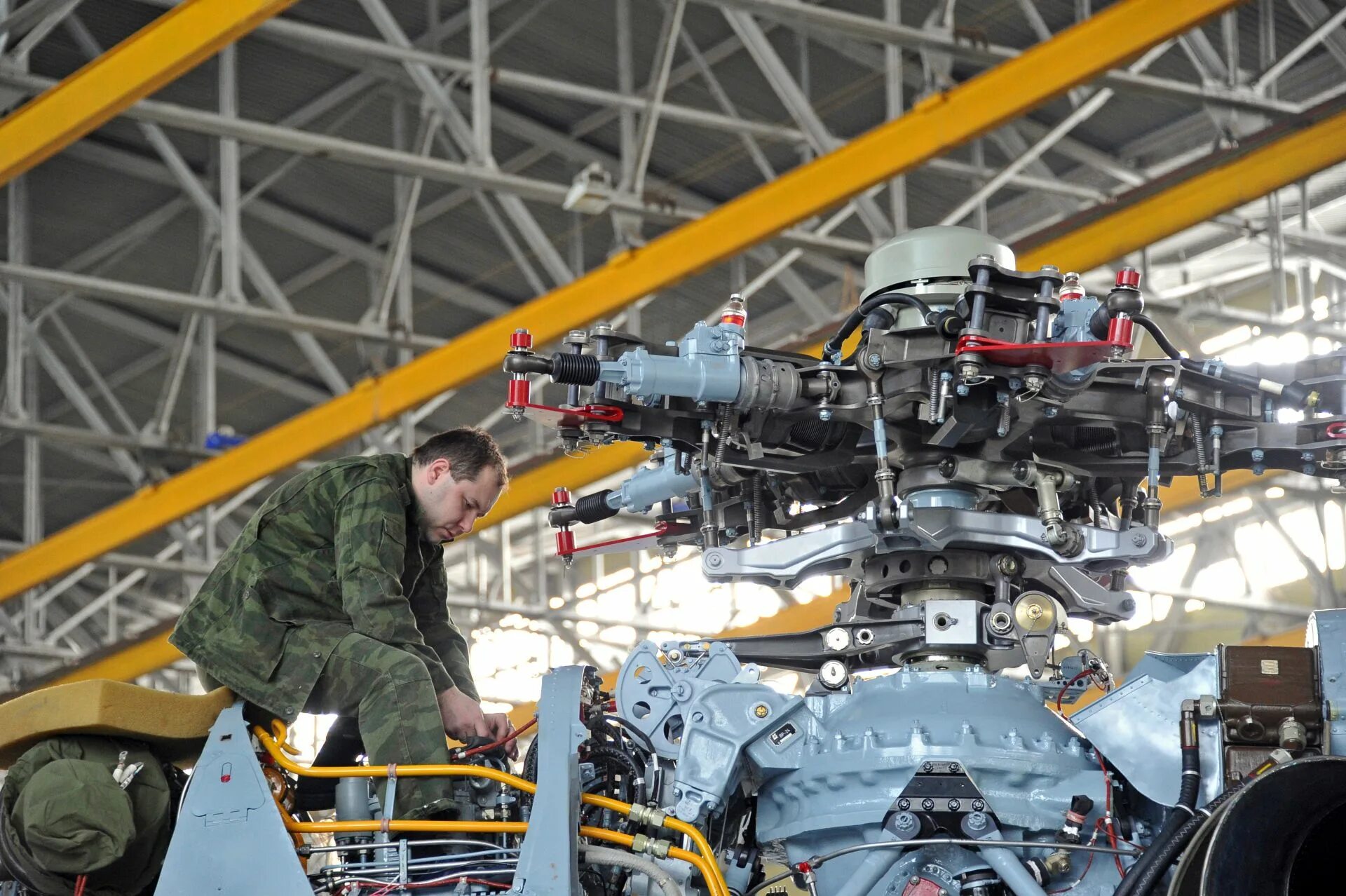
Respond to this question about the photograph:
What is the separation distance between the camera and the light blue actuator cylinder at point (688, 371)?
5.75m

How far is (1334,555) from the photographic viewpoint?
23094 mm

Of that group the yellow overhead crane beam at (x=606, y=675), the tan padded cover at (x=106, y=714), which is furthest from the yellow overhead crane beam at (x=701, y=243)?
the tan padded cover at (x=106, y=714)

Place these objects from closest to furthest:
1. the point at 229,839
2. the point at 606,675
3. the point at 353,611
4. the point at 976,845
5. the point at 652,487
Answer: the point at 976,845 < the point at 229,839 < the point at 353,611 < the point at 652,487 < the point at 606,675

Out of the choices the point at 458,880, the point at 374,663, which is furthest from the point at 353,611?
the point at 458,880

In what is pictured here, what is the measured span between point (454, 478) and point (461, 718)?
0.97 metres

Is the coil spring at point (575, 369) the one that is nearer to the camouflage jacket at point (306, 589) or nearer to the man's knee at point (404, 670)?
the camouflage jacket at point (306, 589)

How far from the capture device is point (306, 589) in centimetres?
647

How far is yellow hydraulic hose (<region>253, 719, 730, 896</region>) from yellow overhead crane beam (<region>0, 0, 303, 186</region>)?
6.66 m

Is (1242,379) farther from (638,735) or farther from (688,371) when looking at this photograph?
(638,735)

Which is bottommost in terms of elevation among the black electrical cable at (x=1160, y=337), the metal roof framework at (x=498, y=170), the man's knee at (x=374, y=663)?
the man's knee at (x=374, y=663)

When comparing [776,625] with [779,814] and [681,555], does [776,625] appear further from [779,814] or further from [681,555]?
[779,814]

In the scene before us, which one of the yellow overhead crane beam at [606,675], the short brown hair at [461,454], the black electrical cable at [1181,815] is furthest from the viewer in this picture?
the yellow overhead crane beam at [606,675]

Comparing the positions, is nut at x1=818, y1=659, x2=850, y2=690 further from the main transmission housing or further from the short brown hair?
the short brown hair

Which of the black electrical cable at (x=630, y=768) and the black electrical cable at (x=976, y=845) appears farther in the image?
the black electrical cable at (x=630, y=768)
